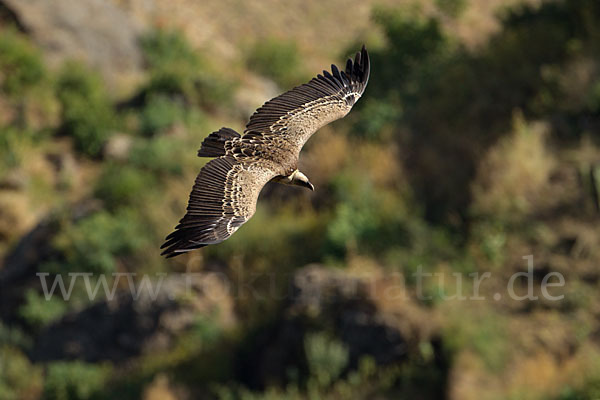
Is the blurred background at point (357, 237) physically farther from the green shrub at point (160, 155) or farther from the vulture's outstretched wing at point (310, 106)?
the vulture's outstretched wing at point (310, 106)

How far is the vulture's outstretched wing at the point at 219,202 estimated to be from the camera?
6.52 meters

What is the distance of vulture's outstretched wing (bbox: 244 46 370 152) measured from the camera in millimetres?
8344

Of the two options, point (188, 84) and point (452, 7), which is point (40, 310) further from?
point (452, 7)

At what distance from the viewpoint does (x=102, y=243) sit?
14523mm

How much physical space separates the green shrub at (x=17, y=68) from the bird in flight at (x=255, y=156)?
39.7 ft

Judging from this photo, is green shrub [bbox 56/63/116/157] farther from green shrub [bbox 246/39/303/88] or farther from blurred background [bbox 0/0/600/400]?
green shrub [bbox 246/39/303/88]

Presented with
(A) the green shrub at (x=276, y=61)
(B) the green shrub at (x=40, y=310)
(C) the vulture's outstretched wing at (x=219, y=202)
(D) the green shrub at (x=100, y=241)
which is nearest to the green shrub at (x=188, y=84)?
(A) the green shrub at (x=276, y=61)

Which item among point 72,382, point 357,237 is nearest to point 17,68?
point 72,382

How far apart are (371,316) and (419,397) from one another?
1.24 meters

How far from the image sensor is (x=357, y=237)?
13062mm

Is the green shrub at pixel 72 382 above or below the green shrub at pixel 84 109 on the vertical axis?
below

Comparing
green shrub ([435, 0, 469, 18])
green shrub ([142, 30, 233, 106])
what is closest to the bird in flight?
green shrub ([435, 0, 469, 18])

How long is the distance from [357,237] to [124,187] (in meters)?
4.71

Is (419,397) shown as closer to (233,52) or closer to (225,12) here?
(233,52)
